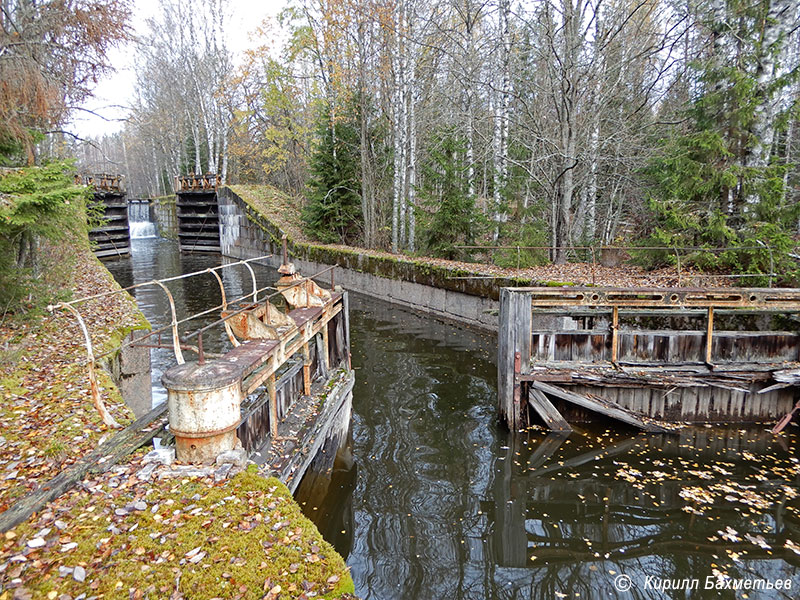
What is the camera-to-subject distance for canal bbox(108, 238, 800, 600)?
5230 mm

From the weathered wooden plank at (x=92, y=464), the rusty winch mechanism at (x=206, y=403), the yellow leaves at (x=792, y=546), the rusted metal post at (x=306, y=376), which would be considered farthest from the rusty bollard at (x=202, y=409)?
the yellow leaves at (x=792, y=546)

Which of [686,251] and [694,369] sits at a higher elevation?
[686,251]

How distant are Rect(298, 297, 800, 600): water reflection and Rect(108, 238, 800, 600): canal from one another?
0.02m

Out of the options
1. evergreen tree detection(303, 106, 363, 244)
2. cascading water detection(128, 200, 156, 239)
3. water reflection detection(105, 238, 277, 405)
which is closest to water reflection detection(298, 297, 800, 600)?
water reflection detection(105, 238, 277, 405)

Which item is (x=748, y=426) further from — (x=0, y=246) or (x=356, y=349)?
(x=0, y=246)

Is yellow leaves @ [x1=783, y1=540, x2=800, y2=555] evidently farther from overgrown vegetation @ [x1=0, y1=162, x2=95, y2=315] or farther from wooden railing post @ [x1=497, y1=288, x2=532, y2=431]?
overgrown vegetation @ [x1=0, y1=162, x2=95, y2=315]

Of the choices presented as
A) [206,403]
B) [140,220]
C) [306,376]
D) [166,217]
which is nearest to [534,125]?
[306,376]

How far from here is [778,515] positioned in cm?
609

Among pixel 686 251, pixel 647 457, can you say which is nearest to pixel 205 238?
pixel 686 251

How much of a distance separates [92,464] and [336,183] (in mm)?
19689

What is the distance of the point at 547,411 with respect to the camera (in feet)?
26.8

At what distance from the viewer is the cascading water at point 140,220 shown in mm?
41122

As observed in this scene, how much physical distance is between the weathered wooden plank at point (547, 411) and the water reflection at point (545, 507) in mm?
191

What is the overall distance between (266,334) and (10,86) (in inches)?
226
